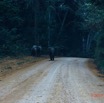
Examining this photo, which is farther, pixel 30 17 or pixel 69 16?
pixel 69 16

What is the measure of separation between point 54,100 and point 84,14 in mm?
44464

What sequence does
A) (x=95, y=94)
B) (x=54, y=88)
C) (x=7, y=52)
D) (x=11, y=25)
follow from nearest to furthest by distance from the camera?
(x=95, y=94)
(x=54, y=88)
(x=7, y=52)
(x=11, y=25)

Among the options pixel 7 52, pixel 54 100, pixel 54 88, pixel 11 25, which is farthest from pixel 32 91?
pixel 11 25

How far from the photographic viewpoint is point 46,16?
50469 mm

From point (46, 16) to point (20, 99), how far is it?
4111 cm

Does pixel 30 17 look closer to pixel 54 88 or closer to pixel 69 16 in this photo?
pixel 69 16

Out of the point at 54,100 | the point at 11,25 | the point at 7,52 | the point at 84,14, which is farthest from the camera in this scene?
the point at 84,14

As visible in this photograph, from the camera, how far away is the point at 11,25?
42.3m

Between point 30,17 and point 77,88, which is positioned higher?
point 30,17

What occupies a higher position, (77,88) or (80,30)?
(80,30)

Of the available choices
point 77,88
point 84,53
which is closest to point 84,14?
point 84,53

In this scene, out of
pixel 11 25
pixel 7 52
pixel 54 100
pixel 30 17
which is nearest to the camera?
pixel 54 100

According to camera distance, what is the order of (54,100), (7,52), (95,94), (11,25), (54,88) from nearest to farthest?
(54,100)
(95,94)
(54,88)
(7,52)
(11,25)

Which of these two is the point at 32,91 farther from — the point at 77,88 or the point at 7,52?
the point at 7,52
